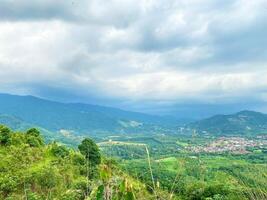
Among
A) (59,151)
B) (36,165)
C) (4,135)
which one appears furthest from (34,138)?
A: (36,165)

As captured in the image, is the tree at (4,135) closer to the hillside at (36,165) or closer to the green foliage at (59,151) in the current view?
the hillside at (36,165)

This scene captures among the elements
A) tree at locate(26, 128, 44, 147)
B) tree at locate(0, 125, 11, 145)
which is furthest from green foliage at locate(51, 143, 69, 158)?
tree at locate(0, 125, 11, 145)

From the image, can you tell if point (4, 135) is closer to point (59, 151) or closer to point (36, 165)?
point (36, 165)

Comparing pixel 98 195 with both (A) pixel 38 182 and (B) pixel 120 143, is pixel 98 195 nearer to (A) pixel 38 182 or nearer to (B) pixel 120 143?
(B) pixel 120 143

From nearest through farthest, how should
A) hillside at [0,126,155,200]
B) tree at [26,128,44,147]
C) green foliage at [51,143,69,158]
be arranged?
1. hillside at [0,126,155,200]
2. green foliage at [51,143,69,158]
3. tree at [26,128,44,147]

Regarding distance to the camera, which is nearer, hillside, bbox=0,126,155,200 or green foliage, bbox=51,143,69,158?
hillside, bbox=0,126,155,200

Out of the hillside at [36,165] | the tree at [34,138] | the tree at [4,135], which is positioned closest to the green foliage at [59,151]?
the hillside at [36,165]

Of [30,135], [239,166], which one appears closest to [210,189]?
[30,135]

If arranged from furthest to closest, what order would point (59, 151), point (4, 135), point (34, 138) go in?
point (34, 138), point (59, 151), point (4, 135)

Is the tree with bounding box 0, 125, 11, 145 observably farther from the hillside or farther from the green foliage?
the green foliage
